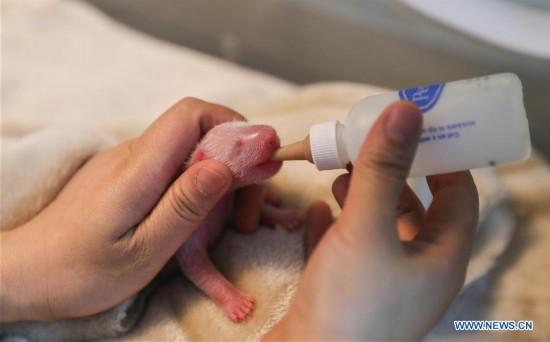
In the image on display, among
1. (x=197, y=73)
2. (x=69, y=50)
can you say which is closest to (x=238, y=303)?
(x=197, y=73)

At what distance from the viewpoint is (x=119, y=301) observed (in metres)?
0.70

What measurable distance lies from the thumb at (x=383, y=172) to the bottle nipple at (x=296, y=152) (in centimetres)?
10

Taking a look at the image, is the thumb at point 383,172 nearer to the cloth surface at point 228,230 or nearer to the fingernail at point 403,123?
the fingernail at point 403,123

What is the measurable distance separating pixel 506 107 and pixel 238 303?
41cm

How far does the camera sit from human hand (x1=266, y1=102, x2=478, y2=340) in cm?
45

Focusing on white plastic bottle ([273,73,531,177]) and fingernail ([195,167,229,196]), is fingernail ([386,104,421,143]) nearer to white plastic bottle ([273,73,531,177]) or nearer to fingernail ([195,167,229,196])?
white plastic bottle ([273,73,531,177])

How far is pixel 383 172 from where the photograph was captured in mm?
456

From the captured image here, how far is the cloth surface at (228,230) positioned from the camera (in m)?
0.72

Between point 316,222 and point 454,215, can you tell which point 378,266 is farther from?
point 316,222

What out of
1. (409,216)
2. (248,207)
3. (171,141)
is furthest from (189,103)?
(409,216)

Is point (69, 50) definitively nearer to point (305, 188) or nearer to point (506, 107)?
point (305, 188)

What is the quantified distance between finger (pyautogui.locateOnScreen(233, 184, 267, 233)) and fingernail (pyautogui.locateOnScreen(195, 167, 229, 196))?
0.15 meters

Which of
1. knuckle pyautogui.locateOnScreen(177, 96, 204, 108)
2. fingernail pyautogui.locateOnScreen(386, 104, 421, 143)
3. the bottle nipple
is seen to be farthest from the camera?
knuckle pyautogui.locateOnScreen(177, 96, 204, 108)

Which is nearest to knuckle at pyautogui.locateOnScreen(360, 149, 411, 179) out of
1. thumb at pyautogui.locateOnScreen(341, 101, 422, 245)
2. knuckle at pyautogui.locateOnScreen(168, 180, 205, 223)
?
thumb at pyautogui.locateOnScreen(341, 101, 422, 245)
